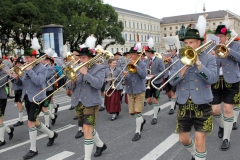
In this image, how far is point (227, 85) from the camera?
5.38 metres

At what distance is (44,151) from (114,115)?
3.18 m

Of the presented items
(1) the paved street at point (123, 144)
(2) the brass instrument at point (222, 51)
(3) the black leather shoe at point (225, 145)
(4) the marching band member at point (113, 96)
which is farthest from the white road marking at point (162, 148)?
(4) the marching band member at point (113, 96)

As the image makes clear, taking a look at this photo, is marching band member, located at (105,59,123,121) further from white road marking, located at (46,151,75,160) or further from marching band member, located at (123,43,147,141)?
white road marking, located at (46,151,75,160)

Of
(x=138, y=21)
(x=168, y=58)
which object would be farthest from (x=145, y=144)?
(x=138, y=21)

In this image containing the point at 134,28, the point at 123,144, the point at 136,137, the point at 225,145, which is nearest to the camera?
the point at 225,145

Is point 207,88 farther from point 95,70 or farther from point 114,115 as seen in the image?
point 114,115

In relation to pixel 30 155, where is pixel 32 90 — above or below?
above

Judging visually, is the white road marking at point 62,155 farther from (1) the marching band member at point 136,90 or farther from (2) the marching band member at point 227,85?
(2) the marching band member at point 227,85

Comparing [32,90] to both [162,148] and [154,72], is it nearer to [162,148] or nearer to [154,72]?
[162,148]

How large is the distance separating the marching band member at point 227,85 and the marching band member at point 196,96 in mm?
1555

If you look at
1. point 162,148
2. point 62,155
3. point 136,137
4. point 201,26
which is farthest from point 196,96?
point 62,155

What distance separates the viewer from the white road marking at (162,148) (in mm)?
5070

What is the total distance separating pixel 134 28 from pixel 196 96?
308 ft

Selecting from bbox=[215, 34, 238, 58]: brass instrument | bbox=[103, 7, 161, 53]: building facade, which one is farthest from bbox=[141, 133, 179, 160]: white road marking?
bbox=[103, 7, 161, 53]: building facade
